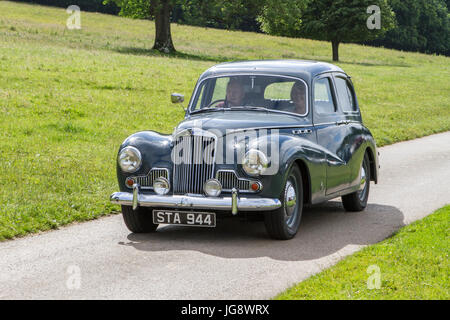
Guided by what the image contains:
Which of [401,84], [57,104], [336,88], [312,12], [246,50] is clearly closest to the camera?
[336,88]

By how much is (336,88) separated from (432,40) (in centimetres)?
8650

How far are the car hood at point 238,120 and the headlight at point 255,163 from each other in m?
0.44

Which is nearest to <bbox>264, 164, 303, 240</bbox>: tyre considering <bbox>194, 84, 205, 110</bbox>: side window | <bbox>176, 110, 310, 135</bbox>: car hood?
<bbox>176, 110, 310, 135</bbox>: car hood

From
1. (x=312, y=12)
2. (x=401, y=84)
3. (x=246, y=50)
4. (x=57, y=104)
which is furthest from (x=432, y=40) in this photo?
(x=57, y=104)

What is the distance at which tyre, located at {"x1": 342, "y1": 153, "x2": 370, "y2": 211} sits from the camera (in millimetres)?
9922

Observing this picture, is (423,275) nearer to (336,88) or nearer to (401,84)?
(336,88)

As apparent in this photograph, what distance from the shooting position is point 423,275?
6.29 m

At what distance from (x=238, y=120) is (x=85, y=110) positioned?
11286 mm

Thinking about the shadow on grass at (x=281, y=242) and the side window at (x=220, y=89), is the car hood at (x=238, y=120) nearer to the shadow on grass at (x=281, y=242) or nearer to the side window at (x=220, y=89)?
the side window at (x=220, y=89)

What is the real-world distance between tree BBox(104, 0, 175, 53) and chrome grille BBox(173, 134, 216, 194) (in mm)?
34147

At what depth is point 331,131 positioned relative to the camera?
9.23 meters
